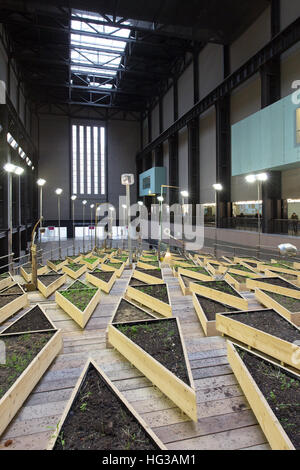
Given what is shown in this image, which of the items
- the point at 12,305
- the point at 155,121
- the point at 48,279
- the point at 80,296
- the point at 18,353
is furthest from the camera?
the point at 155,121

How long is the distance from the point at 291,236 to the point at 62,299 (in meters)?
10.6

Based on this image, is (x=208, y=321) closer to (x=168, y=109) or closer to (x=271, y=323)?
(x=271, y=323)

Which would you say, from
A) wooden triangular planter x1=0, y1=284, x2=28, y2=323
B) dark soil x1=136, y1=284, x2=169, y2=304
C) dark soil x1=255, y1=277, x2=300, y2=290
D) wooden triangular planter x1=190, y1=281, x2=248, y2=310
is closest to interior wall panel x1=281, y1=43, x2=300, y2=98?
dark soil x1=255, y1=277, x2=300, y2=290

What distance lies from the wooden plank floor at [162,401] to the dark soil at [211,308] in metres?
0.36

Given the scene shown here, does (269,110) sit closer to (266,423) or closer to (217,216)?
(217,216)

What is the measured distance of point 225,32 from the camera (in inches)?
677

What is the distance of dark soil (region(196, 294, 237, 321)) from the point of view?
4.03m

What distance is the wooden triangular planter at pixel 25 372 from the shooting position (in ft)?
6.98

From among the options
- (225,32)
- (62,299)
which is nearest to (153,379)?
(62,299)

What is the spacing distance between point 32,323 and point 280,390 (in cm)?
313

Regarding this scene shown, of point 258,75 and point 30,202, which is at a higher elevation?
point 258,75

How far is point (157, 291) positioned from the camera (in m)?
5.13

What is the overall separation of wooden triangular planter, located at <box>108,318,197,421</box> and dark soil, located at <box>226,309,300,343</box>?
0.97m

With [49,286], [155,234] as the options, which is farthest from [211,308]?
[155,234]
